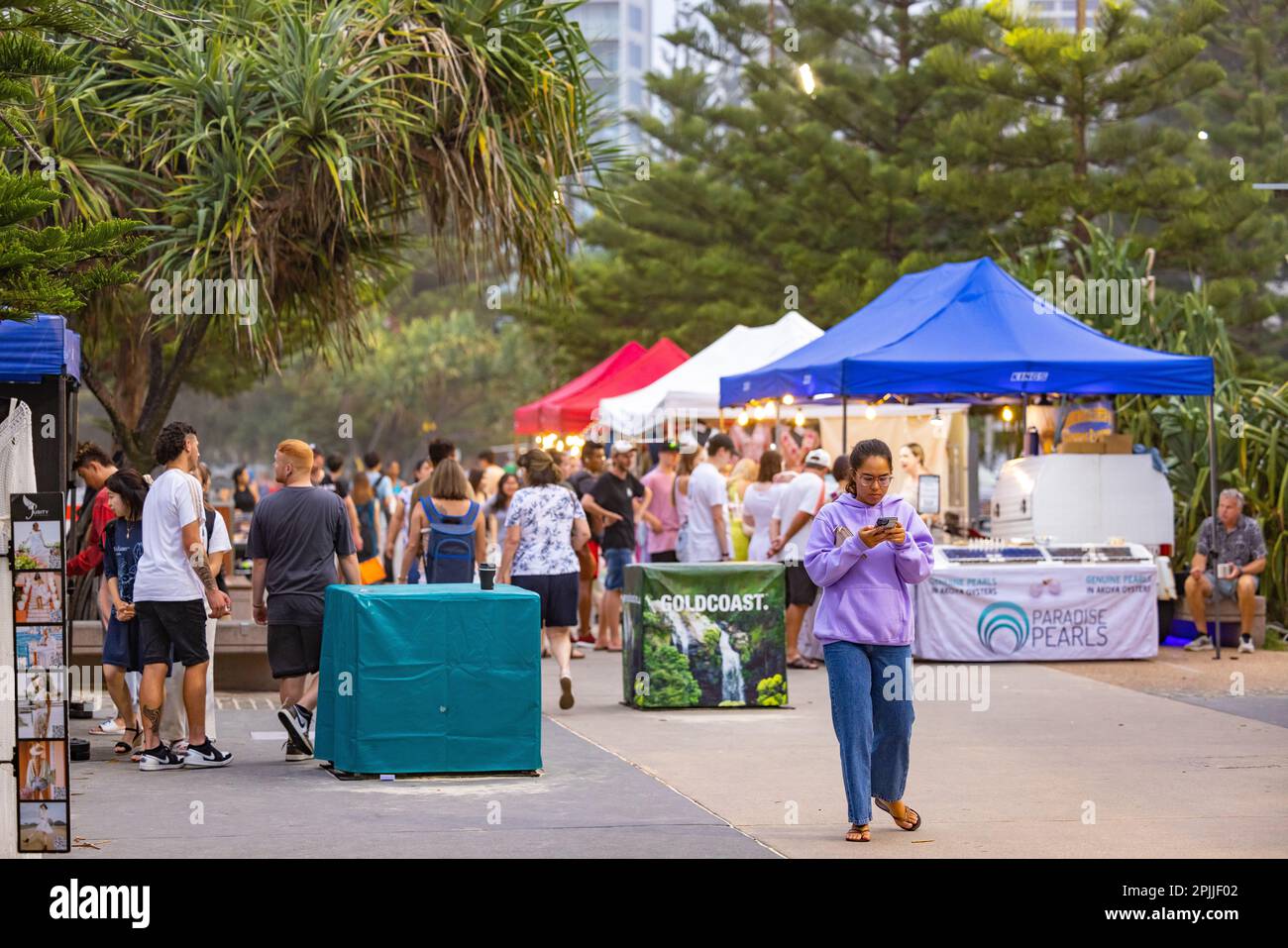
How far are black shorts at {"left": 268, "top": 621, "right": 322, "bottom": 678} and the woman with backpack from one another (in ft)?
8.13

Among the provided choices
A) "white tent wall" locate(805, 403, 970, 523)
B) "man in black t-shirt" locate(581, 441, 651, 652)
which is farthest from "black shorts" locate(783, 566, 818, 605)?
"white tent wall" locate(805, 403, 970, 523)

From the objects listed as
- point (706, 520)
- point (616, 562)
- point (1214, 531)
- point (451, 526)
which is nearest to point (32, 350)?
point (451, 526)

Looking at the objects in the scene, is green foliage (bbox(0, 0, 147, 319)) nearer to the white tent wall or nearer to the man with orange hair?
the man with orange hair

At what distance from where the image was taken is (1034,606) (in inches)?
634

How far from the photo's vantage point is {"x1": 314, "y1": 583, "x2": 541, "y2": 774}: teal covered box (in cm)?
960

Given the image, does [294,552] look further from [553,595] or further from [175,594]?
[553,595]

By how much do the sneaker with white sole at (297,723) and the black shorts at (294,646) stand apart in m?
0.24

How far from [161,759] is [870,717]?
4.13m

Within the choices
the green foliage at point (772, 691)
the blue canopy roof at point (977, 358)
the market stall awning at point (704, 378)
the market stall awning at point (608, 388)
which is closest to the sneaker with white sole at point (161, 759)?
the green foliage at point (772, 691)

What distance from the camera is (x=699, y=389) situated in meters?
23.2

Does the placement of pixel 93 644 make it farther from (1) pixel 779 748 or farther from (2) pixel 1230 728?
(2) pixel 1230 728
